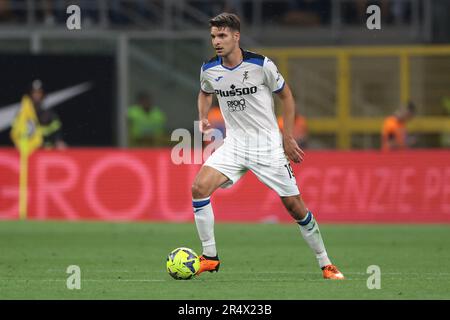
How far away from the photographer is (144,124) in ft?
86.1

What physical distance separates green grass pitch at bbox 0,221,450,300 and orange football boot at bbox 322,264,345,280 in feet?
0.52

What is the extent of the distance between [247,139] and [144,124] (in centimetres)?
1412

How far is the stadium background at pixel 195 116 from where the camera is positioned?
808 inches

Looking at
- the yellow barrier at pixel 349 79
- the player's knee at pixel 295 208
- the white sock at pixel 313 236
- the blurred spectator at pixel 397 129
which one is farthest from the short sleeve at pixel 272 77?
the yellow barrier at pixel 349 79

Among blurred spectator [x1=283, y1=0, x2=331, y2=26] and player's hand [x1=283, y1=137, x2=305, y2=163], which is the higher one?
blurred spectator [x1=283, y1=0, x2=331, y2=26]

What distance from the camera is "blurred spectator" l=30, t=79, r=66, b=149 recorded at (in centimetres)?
2464

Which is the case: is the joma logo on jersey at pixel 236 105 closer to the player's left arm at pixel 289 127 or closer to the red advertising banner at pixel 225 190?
the player's left arm at pixel 289 127

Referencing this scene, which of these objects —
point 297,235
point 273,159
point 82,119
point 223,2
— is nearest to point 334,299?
point 273,159

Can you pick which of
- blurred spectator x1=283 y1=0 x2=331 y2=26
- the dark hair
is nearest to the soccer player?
the dark hair

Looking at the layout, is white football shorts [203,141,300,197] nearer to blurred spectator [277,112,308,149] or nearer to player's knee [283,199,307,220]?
player's knee [283,199,307,220]

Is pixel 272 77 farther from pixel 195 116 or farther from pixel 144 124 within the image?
pixel 195 116

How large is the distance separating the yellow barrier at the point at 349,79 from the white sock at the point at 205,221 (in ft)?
46.6

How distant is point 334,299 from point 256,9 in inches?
761

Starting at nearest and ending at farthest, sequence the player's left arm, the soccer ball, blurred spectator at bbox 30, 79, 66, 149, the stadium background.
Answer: the soccer ball
the player's left arm
the stadium background
blurred spectator at bbox 30, 79, 66, 149
